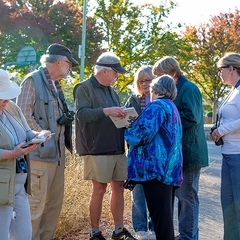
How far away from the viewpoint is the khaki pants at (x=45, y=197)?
428cm

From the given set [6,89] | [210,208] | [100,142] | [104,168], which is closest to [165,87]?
[100,142]

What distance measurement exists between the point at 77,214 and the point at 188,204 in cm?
151

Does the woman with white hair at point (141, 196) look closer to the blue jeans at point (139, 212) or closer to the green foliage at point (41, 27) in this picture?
the blue jeans at point (139, 212)

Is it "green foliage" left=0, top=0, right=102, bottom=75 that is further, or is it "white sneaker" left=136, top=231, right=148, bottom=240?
"green foliage" left=0, top=0, right=102, bottom=75

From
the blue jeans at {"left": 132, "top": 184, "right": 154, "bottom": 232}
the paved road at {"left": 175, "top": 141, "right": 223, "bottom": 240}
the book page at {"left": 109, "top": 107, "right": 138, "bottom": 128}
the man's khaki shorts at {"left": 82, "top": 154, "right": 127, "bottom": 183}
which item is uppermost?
the book page at {"left": 109, "top": 107, "right": 138, "bottom": 128}

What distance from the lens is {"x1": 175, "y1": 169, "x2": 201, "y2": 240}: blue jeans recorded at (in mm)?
4516

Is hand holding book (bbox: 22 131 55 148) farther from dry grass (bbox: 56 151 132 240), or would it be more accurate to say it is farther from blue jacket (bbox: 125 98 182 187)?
dry grass (bbox: 56 151 132 240)

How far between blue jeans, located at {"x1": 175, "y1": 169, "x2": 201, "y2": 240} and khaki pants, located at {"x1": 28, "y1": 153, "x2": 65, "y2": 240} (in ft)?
4.27

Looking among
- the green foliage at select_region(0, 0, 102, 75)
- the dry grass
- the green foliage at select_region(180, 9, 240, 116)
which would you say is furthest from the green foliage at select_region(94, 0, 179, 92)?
the dry grass

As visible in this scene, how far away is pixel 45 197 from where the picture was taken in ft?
14.3

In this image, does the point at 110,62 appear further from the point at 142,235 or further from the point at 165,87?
the point at 142,235

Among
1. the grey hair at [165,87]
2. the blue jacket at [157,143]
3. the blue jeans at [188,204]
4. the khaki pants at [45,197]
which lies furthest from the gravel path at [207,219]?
the grey hair at [165,87]

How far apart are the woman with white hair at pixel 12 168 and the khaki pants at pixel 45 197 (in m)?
0.69

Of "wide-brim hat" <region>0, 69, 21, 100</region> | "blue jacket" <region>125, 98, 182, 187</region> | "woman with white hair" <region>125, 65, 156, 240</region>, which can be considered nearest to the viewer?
"wide-brim hat" <region>0, 69, 21, 100</region>
